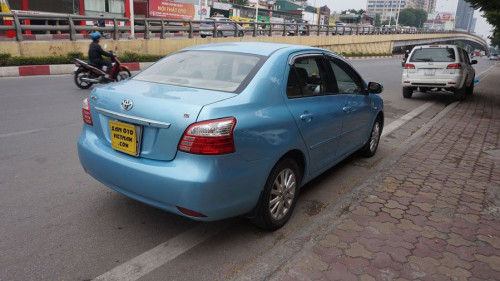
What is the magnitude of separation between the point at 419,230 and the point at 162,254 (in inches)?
86.8

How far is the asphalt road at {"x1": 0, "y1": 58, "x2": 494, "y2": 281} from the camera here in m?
2.73

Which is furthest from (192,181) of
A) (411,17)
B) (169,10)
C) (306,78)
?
(411,17)

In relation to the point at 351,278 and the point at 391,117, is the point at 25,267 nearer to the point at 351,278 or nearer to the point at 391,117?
the point at 351,278

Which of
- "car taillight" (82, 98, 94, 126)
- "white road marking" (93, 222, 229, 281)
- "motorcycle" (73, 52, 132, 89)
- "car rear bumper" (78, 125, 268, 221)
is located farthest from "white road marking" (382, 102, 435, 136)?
"motorcycle" (73, 52, 132, 89)

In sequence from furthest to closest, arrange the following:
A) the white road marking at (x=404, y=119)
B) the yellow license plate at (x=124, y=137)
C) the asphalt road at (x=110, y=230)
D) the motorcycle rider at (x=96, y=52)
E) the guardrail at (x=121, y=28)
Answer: the guardrail at (x=121, y=28), the motorcycle rider at (x=96, y=52), the white road marking at (x=404, y=119), the yellow license plate at (x=124, y=137), the asphalt road at (x=110, y=230)

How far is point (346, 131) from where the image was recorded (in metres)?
4.39

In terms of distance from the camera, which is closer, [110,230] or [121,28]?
[110,230]

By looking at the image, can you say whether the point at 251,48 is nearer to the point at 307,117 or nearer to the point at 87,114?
the point at 307,117

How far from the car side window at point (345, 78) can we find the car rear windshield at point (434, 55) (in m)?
8.21

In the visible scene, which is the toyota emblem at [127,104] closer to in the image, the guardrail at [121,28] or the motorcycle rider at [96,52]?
the motorcycle rider at [96,52]

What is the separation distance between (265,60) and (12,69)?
1154 cm

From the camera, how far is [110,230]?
323 cm

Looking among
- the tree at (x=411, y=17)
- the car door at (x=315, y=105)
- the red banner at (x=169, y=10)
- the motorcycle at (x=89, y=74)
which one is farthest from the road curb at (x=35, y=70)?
the tree at (x=411, y=17)

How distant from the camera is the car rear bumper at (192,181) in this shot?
8.66 feet
